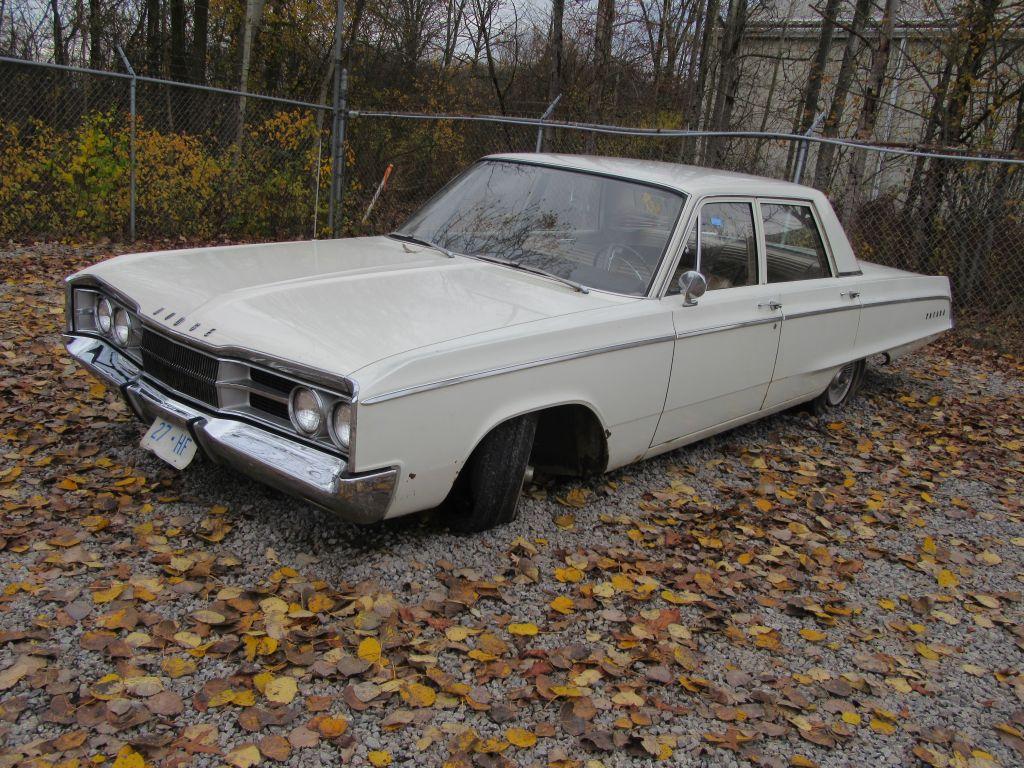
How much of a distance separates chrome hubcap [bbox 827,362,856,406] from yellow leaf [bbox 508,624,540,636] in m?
3.48

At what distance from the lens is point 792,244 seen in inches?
201

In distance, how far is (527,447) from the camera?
140 inches

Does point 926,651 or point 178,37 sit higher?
point 178,37

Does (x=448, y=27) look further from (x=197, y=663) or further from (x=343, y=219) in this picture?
(x=197, y=663)

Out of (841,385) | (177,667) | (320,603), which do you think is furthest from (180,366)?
(841,385)

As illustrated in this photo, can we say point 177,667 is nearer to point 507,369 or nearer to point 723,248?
point 507,369

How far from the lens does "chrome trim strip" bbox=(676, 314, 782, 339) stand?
410 centimetres

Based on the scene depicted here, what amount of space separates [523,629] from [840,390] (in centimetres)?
378

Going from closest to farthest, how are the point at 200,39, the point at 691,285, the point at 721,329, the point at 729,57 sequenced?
the point at 691,285
the point at 721,329
the point at 200,39
the point at 729,57

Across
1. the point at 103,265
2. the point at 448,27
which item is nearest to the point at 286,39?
the point at 448,27

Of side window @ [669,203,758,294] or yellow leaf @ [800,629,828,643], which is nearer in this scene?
yellow leaf @ [800,629,828,643]

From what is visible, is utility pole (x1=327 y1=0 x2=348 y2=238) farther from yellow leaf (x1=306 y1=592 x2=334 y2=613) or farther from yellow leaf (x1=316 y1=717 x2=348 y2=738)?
yellow leaf (x1=316 y1=717 x2=348 y2=738)

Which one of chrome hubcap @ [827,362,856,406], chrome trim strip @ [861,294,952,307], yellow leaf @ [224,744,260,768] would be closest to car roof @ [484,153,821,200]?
chrome trim strip @ [861,294,952,307]

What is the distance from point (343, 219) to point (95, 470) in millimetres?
6556
